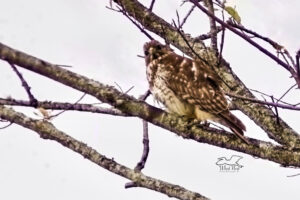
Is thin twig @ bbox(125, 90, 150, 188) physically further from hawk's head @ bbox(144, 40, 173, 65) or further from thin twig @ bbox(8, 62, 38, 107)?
thin twig @ bbox(8, 62, 38, 107)

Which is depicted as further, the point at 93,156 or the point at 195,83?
the point at 195,83

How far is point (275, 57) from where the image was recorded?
2334mm

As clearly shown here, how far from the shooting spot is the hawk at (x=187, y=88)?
321 centimetres

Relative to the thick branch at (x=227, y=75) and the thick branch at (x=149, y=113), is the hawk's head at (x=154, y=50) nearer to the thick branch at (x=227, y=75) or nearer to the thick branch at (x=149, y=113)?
the thick branch at (x=227, y=75)

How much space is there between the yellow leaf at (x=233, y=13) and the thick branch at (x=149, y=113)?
465 millimetres

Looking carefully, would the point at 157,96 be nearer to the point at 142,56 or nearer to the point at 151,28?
the point at 142,56

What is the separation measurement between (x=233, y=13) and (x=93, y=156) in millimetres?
836

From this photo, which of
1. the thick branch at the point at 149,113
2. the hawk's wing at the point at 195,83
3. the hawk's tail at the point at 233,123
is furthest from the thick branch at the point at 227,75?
the thick branch at the point at 149,113

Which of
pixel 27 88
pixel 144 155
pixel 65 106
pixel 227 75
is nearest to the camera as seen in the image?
pixel 27 88

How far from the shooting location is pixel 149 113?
2678mm

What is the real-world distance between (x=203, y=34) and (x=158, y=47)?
617 millimetres

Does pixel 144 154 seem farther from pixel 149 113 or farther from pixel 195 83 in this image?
pixel 149 113

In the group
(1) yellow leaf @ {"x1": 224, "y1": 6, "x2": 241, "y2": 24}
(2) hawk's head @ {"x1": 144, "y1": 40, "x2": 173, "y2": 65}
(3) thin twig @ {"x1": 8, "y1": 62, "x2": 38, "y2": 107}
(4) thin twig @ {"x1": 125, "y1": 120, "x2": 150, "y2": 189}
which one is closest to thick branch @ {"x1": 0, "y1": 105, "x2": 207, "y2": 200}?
(4) thin twig @ {"x1": 125, "y1": 120, "x2": 150, "y2": 189}

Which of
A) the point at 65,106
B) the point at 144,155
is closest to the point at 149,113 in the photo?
the point at 65,106
